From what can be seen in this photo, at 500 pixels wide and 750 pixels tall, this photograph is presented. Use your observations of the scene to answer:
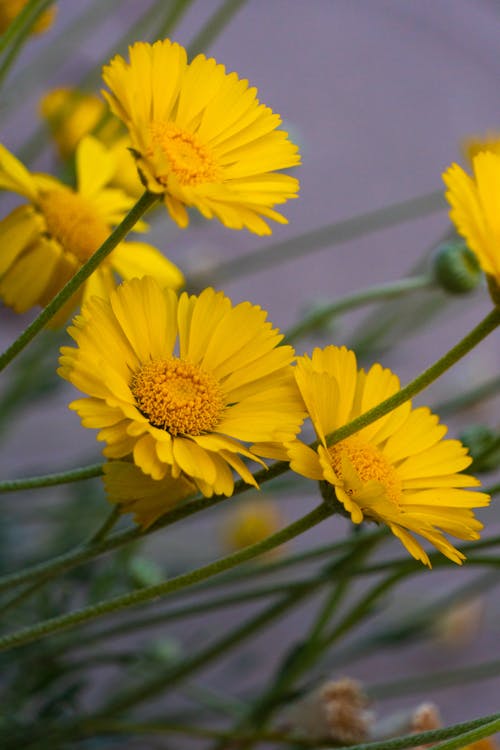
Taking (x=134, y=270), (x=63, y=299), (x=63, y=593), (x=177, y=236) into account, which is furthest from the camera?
(x=177, y=236)

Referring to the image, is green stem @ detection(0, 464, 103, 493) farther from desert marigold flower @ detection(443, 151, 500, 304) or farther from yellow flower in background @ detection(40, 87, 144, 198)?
yellow flower in background @ detection(40, 87, 144, 198)

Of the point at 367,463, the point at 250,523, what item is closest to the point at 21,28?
the point at 367,463

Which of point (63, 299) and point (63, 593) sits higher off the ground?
point (63, 299)

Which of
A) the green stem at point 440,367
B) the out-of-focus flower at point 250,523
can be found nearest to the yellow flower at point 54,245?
the green stem at point 440,367

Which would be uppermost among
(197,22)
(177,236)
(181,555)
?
(197,22)

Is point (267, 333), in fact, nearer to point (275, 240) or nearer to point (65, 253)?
point (65, 253)

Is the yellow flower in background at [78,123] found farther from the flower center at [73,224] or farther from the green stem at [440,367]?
the green stem at [440,367]

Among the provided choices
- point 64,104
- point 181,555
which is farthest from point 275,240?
point 64,104
